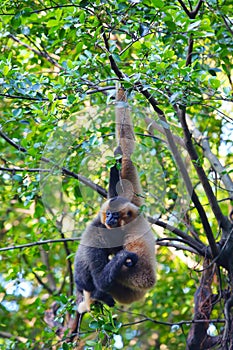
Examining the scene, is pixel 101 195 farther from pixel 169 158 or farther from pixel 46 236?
pixel 46 236

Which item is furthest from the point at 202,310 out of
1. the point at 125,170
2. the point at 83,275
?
the point at 125,170

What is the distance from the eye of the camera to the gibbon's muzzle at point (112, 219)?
4.22 meters

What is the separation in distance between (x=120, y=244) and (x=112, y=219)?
244 millimetres

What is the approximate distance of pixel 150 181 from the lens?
14.9ft

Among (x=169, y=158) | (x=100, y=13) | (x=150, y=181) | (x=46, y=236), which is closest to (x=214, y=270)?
(x=169, y=158)

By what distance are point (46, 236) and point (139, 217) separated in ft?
8.01

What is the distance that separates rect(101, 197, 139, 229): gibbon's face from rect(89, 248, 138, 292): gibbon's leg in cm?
30

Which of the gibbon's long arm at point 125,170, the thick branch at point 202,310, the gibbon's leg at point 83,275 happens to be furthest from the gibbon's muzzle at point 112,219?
the thick branch at point 202,310

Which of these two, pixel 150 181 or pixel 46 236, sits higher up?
pixel 46 236

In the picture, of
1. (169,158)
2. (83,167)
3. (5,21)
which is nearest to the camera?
(83,167)

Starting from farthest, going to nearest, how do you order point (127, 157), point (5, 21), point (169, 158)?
point (169, 158) → point (5, 21) → point (127, 157)

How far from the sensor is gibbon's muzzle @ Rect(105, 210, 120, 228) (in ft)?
13.8

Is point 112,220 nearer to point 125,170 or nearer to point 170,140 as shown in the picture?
point 125,170

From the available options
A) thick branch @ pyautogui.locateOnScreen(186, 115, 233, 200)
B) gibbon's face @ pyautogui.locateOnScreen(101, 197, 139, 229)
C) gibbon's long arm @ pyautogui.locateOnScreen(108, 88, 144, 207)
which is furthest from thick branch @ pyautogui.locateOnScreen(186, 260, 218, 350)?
gibbon's face @ pyautogui.locateOnScreen(101, 197, 139, 229)
